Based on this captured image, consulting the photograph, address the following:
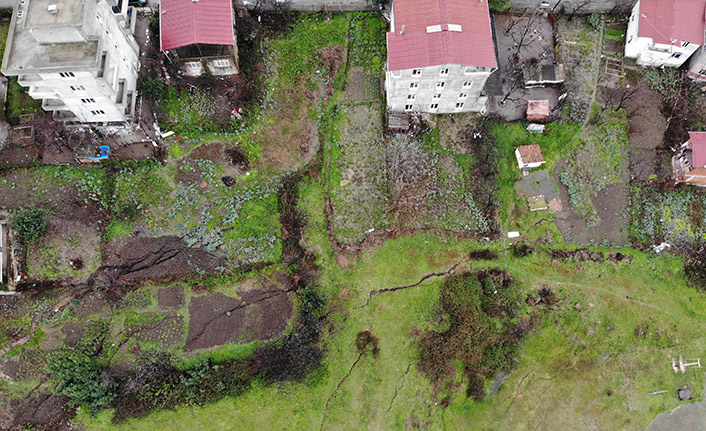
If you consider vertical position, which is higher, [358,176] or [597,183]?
[358,176]

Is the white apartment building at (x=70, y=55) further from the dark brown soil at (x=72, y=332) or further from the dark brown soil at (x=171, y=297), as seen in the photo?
the dark brown soil at (x=72, y=332)

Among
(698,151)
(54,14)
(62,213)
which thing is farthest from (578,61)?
(62,213)

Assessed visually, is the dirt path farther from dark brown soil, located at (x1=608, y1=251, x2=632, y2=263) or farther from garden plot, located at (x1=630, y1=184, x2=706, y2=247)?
dark brown soil, located at (x1=608, y1=251, x2=632, y2=263)

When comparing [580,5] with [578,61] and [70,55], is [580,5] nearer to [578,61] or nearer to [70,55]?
[578,61]

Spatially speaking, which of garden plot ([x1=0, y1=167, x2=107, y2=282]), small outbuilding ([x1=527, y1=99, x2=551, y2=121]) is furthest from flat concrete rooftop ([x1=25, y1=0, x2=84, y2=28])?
small outbuilding ([x1=527, y1=99, x2=551, y2=121])

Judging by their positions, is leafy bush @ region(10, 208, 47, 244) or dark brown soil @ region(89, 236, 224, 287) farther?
dark brown soil @ region(89, 236, 224, 287)

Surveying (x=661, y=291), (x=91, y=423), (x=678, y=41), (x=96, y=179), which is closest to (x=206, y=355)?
(x=91, y=423)

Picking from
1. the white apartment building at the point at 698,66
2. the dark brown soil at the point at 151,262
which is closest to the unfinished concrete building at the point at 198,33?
the dark brown soil at the point at 151,262
